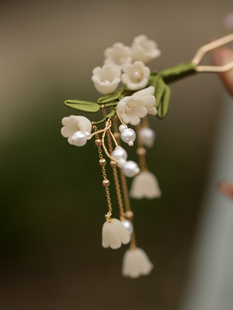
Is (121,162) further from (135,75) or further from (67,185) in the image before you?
(67,185)

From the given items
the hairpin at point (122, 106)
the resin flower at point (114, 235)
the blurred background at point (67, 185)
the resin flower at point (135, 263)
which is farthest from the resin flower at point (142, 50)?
the blurred background at point (67, 185)

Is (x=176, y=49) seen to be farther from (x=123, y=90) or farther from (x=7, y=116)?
(x=123, y=90)

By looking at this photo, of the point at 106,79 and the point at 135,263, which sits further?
the point at 135,263

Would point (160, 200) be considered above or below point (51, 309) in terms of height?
above

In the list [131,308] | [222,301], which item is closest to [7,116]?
[131,308]

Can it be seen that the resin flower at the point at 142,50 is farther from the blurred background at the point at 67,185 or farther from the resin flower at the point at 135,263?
the blurred background at the point at 67,185

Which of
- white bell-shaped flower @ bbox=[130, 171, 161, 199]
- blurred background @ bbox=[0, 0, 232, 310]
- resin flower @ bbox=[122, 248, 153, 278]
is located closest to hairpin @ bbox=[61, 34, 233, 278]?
resin flower @ bbox=[122, 248, 153, 278]

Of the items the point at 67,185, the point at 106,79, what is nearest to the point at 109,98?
the point at 106,79
